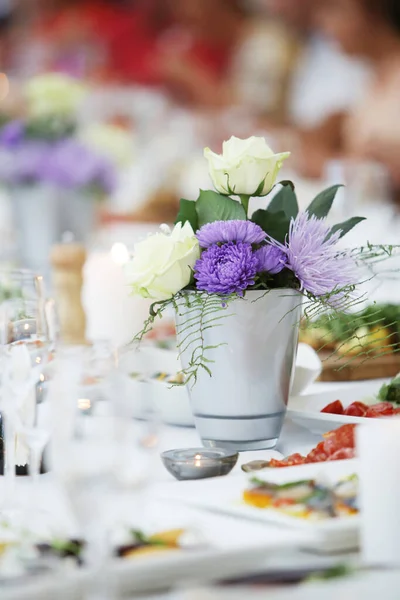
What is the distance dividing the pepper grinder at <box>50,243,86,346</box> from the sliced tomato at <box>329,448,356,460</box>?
0.67 meters

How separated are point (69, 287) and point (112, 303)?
76 millimetres

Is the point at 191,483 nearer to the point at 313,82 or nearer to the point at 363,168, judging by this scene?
the point at 363,168

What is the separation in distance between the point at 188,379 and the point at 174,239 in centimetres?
11

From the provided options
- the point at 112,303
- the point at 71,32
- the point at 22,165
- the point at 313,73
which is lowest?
the point at 112,303

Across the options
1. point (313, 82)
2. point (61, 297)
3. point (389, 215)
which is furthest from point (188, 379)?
point (313, 82)

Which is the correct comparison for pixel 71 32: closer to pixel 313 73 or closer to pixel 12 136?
pixel 313 73

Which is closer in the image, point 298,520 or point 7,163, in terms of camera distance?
point 298,520

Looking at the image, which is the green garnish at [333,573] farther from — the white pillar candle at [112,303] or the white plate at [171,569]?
the white pillar candle at [112,303]

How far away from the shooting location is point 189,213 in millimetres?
844

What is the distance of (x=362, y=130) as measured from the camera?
3.62 metres

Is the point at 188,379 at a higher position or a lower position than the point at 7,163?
lower

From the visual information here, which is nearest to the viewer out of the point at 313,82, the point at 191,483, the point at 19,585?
the point at 19,585

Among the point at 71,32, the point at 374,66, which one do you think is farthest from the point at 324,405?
the point at 71,32

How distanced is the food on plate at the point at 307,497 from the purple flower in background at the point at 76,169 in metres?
1.50
